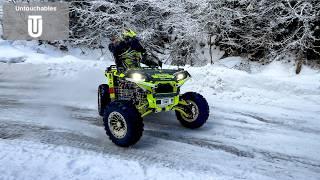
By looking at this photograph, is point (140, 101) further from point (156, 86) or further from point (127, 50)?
point (127, 50)

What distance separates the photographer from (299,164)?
547 centimetres

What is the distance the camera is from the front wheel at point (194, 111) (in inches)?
273

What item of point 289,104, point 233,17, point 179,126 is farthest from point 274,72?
point 179,126

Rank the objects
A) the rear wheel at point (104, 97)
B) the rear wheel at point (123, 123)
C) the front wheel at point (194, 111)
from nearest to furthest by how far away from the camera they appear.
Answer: the rear wheel at point (123, 123) < the front wheel at point (194, 111) < the rear wheel at point (104, 97)

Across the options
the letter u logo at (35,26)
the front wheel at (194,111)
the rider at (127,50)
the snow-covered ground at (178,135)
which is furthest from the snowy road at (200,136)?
the letter u logo at (35,26)

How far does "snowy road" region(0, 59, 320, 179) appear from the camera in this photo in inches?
209

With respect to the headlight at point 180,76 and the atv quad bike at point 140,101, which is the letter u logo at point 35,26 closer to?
the atv quad bike at point 140,101

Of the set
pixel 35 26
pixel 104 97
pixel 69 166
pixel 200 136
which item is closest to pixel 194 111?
pixel 200 136

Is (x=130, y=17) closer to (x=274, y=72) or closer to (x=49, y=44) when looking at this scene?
(x=49, y=44)

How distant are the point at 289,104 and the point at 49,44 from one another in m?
15.1

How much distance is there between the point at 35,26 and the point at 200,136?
16.8 metres

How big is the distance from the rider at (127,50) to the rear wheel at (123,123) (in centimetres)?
132

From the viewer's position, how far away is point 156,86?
6.18 metres

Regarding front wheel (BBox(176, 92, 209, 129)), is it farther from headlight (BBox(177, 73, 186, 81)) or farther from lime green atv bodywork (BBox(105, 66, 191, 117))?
headlight (BBox(177, 73, 186, 81))
